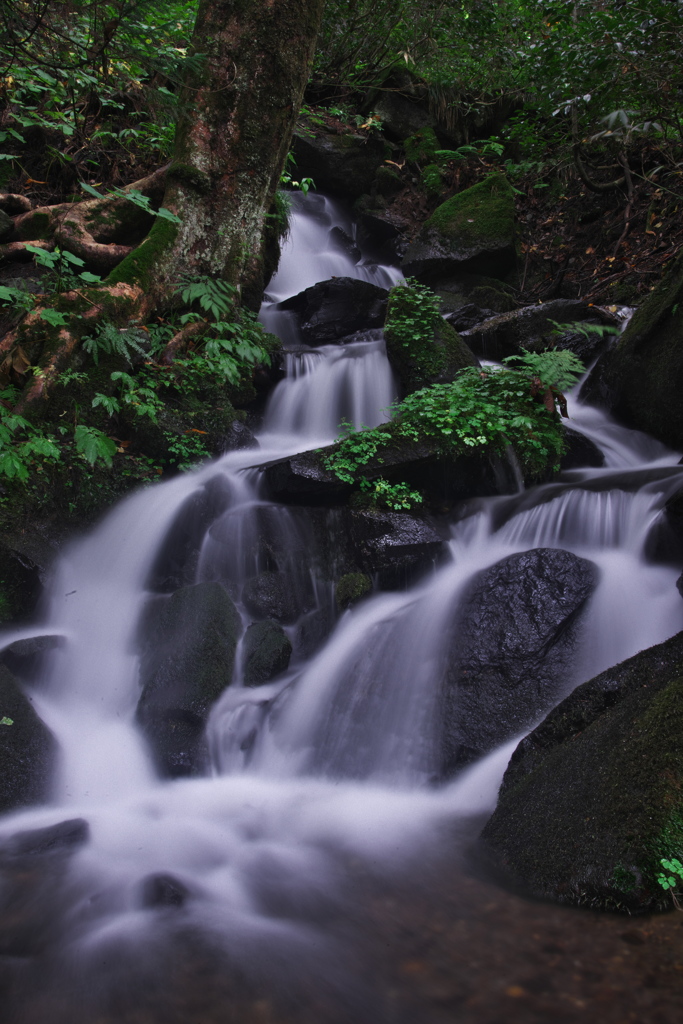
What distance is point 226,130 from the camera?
663 centimetres

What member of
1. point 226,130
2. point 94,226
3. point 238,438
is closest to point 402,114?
point 226,130

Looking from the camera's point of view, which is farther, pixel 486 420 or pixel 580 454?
pixel 580 454

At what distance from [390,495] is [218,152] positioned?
4.32m

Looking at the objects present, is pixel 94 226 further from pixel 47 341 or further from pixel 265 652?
pixel 265 652

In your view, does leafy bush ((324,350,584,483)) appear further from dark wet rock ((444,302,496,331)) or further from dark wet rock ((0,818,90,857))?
dark wet rock ((0,818,90,857))

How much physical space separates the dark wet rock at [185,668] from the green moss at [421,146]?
12.7 meters

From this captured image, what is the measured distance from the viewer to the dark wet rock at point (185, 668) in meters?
3.86

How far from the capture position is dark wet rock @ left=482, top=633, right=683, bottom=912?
2061mm

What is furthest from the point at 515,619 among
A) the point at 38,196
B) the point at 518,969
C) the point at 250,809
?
the point at 38,196

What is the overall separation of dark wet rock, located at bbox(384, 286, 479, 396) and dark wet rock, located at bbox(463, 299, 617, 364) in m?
0.95

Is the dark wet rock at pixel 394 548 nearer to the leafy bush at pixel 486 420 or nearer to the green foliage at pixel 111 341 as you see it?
the leafy bush at pixel 486 420

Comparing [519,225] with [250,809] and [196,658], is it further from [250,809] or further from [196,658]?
[250,809]

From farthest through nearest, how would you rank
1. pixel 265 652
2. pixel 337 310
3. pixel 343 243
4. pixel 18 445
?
pixel 343 243
pixel 337 310
pixel 18 445
pixel 265 652

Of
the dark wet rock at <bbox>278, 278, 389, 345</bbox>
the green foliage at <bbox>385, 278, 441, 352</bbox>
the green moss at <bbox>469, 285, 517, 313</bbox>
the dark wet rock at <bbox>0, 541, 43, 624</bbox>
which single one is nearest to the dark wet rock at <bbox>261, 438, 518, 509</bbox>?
the dark wet rock at <bbox>0, 541, 43, 624</bbox>
